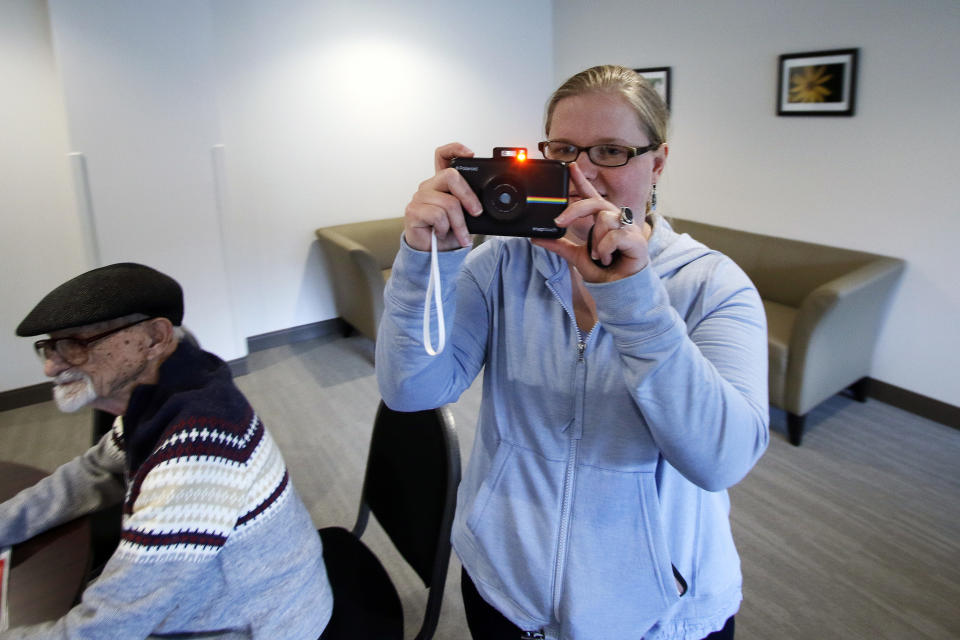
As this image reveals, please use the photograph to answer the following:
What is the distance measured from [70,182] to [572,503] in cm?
358

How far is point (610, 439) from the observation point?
842mm

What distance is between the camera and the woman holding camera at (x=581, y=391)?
0.80m

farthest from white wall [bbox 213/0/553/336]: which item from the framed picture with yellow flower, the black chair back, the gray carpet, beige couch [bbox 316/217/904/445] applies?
the black chair back

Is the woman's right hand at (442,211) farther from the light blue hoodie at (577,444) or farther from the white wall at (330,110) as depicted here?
the white wall at (330,110)

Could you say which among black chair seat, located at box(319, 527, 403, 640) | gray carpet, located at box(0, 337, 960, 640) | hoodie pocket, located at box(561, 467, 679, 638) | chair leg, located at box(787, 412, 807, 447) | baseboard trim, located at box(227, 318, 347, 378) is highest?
hoodie pocket, located at box(561, 467, 679, 638)

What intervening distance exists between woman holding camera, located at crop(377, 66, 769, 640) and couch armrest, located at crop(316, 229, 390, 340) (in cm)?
267

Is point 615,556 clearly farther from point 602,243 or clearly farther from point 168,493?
point 168,493

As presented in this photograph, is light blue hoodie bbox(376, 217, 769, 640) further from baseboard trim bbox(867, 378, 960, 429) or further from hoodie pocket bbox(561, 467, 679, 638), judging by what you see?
baseboard trim bbox(867, 378, 960, 429)

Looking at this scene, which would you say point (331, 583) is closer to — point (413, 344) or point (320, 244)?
point (413, 344)

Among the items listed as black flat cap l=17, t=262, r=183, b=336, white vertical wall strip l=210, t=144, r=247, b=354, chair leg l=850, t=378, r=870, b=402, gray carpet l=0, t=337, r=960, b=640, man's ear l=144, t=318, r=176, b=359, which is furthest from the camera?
white vertical wall strip l=210, t=144, r=247, b=354

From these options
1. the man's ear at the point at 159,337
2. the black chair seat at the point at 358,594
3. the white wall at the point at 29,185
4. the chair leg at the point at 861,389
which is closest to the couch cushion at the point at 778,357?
Result: the chair leg at the point at 861,389

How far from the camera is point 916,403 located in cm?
318

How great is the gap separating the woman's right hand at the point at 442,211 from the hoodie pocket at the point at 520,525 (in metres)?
→ 0.33

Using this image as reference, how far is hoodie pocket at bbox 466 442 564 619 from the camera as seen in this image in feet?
2.87
